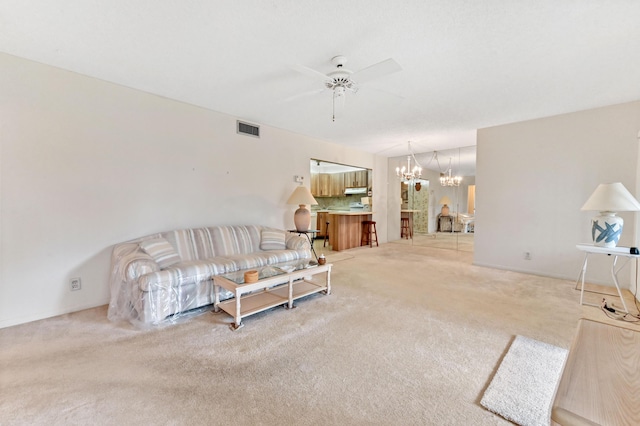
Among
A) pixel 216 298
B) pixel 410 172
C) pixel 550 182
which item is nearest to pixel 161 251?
pixel 216 298

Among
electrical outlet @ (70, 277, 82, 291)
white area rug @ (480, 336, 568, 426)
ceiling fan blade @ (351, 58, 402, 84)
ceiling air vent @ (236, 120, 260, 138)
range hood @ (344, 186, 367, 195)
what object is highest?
ceiling air vent @ (236, 120, 260, 138)

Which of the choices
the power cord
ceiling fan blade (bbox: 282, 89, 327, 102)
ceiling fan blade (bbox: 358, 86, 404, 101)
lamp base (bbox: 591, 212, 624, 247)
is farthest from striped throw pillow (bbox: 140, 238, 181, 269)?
lamp base (bbox: 591, 212, 624, 247)

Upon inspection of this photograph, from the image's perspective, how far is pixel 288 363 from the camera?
1819 mm

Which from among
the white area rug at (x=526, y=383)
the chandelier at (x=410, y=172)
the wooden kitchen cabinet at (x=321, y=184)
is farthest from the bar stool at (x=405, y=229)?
the white area rug at (x=526, y=383)

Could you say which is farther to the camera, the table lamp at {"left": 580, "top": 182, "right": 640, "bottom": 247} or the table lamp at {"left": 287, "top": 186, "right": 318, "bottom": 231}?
the table lamp at {"left": 287, "top": 186, "right": 318, "bottom": 231}

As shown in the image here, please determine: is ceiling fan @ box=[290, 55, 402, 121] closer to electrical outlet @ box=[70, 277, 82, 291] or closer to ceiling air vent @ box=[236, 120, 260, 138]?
ceiling air vent @ box=[236, 120, 260, 138]

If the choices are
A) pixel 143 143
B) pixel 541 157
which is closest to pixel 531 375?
pixel 541 157

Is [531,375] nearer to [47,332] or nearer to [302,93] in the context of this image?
[302,93]

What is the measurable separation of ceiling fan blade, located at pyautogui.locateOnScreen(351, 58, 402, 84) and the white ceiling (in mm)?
237

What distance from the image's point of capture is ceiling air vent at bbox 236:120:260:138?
13.2 feet

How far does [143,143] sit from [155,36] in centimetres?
145

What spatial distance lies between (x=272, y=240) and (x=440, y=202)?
5034 mm

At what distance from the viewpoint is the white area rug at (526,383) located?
138 centimetres

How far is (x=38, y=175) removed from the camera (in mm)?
2492
